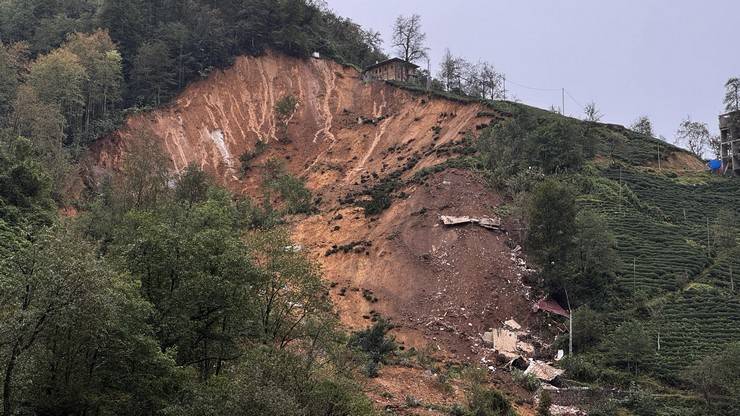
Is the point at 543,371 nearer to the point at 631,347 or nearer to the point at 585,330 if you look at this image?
the point at 585,330

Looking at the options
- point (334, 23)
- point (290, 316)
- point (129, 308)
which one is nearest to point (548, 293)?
point (290, 316)

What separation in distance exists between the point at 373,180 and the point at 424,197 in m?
9.60

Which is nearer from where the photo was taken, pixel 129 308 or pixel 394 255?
pixel 129 308

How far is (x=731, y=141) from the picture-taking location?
68375 mm

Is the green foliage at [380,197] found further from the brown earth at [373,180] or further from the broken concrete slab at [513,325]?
the broken concrete slab at [513,325]

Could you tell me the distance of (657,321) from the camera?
40500 mm

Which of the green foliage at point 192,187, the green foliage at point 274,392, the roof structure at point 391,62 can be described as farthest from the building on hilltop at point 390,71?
the green foliage at point 274,392

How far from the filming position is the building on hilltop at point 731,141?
67812 mm

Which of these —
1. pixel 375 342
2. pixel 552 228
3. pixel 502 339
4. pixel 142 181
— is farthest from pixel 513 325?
pixel 142 181

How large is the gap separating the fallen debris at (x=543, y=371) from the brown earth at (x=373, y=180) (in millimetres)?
2074

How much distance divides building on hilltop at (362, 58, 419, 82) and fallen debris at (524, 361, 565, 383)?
4673 centimetres

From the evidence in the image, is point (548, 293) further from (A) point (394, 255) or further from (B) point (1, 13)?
(B) point (1, 13)

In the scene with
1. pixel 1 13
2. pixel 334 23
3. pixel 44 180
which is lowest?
pixel 44 180

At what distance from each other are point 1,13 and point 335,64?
35655 mm
